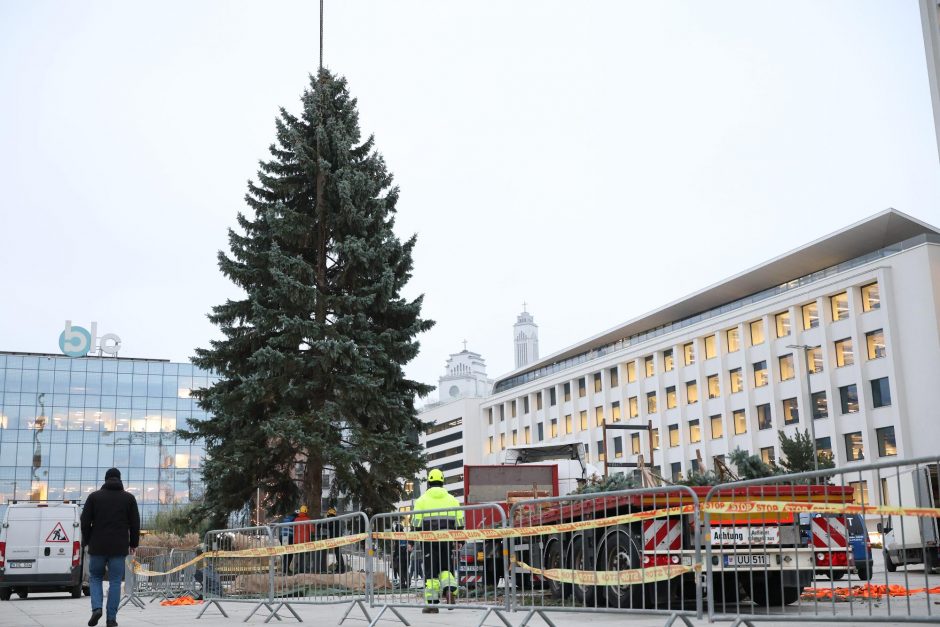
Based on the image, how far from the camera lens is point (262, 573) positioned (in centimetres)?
1551

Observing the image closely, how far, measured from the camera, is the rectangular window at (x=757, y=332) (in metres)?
64.1

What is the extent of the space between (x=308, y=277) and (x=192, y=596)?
895 centimetres

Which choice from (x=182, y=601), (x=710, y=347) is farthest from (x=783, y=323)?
(x=182, y=601)

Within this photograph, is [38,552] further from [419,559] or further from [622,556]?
[622,556]

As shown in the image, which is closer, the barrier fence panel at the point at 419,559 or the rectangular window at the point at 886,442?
the barrier fence panel at the point at 419,559

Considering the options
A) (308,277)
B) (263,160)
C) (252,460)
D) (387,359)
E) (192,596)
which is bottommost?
(192,596)

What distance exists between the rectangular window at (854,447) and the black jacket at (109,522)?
1969 inches

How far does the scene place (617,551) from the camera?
1023 centimetres

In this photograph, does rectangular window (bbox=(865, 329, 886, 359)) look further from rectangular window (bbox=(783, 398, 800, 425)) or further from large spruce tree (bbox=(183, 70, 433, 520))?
large spruce tree (bbox=(183, 70, 433, 520))

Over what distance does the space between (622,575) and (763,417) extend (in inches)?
2208

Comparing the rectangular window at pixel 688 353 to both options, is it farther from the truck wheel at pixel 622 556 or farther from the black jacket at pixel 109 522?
the black jacket at pixel 109 522

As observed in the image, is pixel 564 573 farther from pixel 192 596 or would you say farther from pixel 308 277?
pixel 308 277

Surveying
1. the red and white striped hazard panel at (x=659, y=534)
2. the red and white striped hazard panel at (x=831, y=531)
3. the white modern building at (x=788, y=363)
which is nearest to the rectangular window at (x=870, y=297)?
the white modern building at (x=788, y=363)

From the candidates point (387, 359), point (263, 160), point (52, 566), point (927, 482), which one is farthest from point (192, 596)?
point (927, 482)
